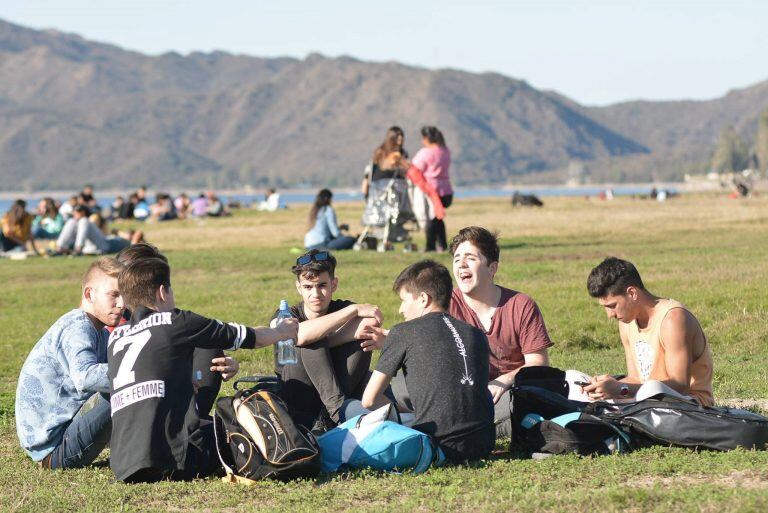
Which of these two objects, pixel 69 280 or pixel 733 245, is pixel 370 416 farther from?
pixel 733 245

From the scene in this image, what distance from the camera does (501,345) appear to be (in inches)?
337

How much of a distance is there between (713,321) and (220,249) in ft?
54.4

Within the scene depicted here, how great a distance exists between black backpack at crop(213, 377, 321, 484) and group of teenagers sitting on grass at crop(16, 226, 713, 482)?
8.6 inches

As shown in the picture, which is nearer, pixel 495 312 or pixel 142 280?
pixel 142 280

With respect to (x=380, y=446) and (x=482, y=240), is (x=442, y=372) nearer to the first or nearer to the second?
(x=380, y=446)

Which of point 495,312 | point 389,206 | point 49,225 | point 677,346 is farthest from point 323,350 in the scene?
point 49,225

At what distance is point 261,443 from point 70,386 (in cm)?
165

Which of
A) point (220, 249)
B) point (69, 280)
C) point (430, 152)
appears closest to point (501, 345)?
point (430, 152)

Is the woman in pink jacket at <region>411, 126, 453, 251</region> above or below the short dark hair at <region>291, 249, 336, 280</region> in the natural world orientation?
above

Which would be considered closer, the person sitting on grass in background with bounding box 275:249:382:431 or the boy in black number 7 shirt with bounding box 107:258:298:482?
the boy in black number 7 shirt with bounding box 107:258:298:482

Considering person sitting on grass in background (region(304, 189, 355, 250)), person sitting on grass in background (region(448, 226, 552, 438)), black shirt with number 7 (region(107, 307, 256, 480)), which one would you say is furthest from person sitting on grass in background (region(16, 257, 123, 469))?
person sitting on grass in background (region(304, 189, 355, 250))

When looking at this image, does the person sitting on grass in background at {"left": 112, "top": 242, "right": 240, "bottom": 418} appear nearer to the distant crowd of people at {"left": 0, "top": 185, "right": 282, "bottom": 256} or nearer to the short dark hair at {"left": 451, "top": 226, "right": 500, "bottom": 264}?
the short dark hair at {"left": 451, "top": 226, "right": 500, "bottom": 264}

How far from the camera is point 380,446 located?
7.14m

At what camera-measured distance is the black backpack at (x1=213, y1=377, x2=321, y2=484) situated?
691 cm
